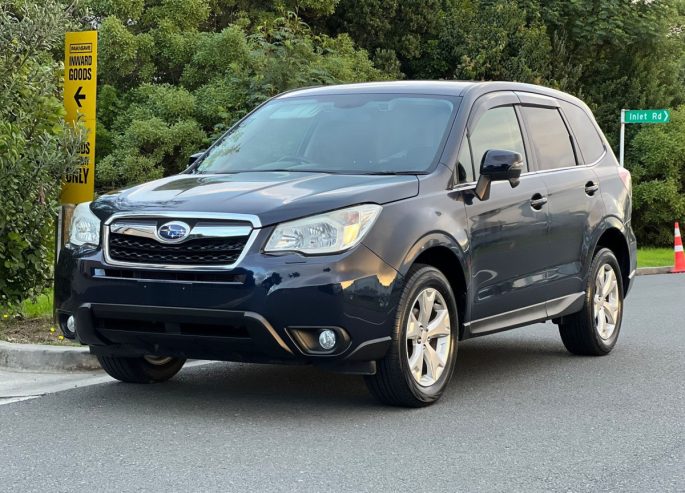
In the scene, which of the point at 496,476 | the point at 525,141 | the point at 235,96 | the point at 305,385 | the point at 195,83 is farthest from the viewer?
the point at 195,83

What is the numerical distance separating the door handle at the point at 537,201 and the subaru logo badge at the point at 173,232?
8.42 ft

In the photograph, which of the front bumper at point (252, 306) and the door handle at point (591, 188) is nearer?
the front bumper at point (252, 306)

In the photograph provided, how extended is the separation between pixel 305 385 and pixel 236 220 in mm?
1733

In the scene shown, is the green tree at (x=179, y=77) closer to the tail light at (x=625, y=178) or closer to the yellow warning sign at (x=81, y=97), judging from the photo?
the yellow warning sign at (x=81, y=97)

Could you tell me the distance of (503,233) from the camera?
7449 mm

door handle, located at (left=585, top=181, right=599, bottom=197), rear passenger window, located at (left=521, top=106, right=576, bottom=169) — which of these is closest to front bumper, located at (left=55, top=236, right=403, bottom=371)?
rear passenger window, located at (left=521, top=106, right=576, bottom=169)

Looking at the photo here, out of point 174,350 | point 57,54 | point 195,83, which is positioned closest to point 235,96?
point 195,83

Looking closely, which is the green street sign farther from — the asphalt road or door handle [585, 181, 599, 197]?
the asphalt road

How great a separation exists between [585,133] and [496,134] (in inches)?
63.5

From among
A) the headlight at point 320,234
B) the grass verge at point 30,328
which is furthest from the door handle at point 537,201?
the grass verge at point 30,328

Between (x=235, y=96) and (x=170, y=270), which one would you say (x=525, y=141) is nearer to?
(x=170, y=270)

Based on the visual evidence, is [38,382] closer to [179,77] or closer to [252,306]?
[252,306]

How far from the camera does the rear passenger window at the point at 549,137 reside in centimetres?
834

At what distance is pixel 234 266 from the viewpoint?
6.10 meters
